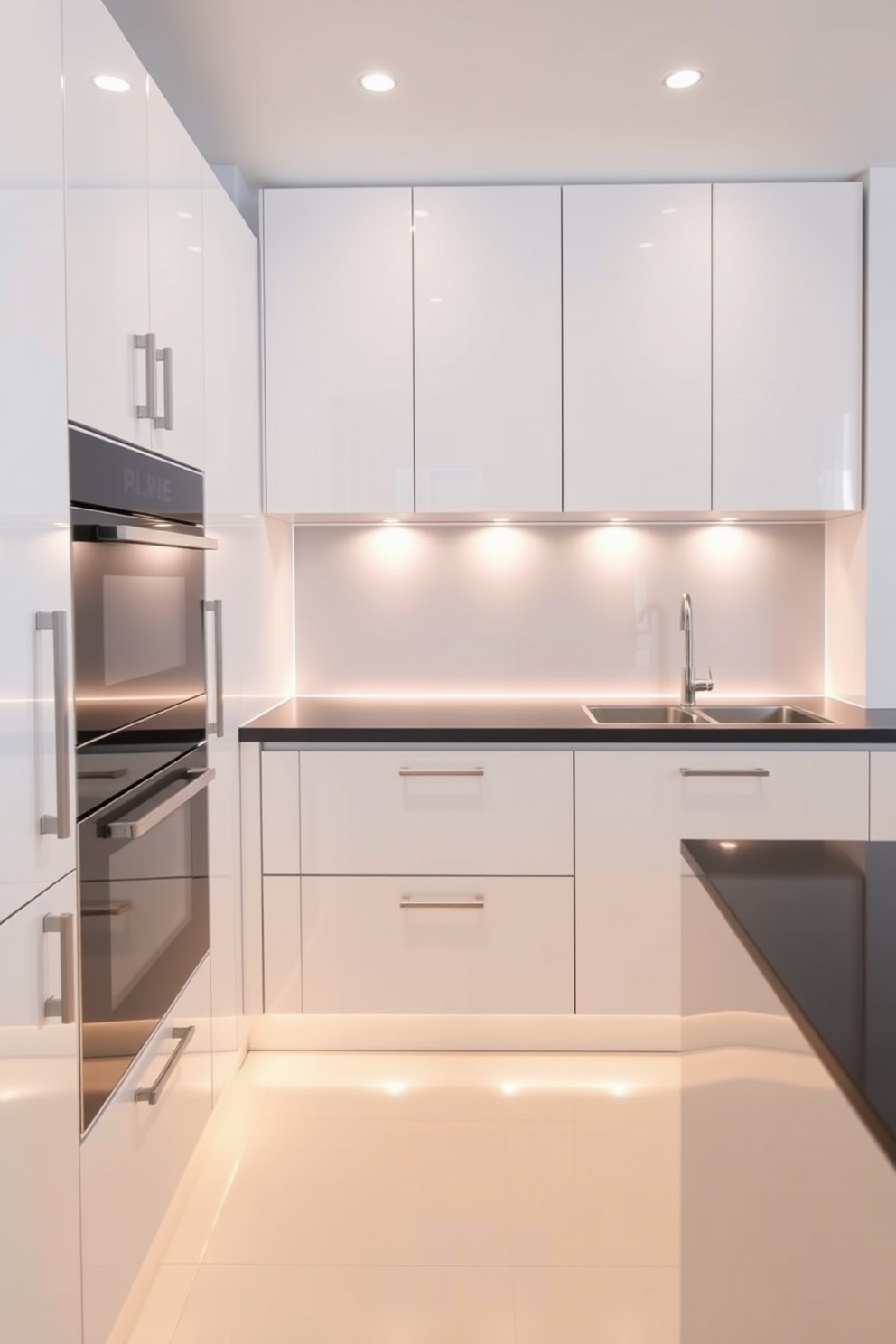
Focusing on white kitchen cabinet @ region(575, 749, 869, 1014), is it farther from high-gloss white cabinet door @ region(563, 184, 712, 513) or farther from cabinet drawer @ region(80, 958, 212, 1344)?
cabinet drawer @ region(80, 958, 212, 1344)

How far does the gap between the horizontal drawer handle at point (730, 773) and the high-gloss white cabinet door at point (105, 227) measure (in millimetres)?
1642

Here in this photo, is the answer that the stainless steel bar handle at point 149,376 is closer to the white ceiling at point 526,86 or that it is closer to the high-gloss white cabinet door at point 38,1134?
the high-gloss white cabinet door at point 38,1134

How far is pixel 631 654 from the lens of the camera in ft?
11.6

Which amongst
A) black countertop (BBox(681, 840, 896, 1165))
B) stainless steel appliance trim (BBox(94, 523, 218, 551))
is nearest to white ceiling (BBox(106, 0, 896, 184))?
stainless steel appliance trim (BBox(94, 523, 218, 551))

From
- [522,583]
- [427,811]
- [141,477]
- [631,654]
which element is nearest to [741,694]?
[631,654]

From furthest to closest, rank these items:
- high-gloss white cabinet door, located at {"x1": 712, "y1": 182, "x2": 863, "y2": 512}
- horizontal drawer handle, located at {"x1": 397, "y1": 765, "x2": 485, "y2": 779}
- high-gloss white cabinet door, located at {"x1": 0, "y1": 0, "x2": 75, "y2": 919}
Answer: high-gloss white cabinet door, located at {"x1": 712, "y1": 182, "x2": 863, "y2": 512}, horizontal drawer handle, located at {"x1": 397, "y1": 765, "x2": 485, "y2": 779}, high-gloss white cabinet door, located at {"x1": 0, "y1": 0, "x2": 75, "y2": 919}

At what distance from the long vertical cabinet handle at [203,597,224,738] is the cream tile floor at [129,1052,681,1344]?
3.18 ft

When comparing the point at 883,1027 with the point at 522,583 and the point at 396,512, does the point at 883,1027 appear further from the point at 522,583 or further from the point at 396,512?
the point at 522,583

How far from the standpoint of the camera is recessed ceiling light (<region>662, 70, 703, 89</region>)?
2447 mm

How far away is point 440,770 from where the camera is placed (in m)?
2.83

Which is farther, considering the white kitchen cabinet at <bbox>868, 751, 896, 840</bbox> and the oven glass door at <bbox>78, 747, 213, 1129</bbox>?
the white kitchen cabinet at <bbox>868, 751, 896, 840</bbox>

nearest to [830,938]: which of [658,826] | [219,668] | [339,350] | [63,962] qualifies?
[63,962]

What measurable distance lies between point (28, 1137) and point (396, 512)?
6.86 feet

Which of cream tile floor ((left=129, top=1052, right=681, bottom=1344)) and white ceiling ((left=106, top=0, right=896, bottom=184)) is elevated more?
white ceiling ((left=106, top=0, right=896, bottom=184))
